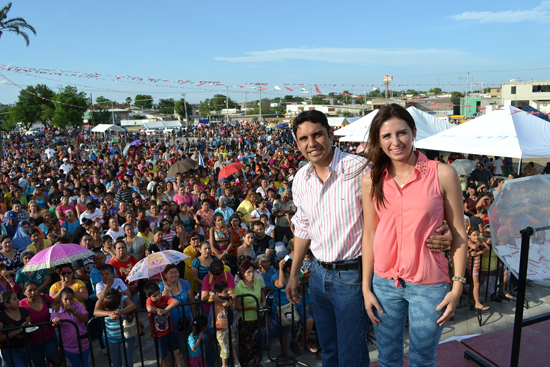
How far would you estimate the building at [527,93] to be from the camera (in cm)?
5134

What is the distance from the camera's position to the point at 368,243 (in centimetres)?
195

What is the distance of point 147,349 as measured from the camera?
5133 mm

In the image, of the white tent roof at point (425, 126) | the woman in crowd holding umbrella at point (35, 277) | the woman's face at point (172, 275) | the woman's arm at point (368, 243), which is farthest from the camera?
the white tent roof at point (425, 126)

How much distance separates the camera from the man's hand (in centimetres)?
172

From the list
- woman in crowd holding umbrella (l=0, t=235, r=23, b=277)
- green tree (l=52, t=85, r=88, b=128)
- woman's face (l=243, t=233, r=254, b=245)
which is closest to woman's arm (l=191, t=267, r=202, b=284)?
woman's face (l=243, t=233, r=254, b=245)

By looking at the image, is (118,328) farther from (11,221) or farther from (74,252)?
(11,221)

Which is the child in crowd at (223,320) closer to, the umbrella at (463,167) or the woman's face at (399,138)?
the woman's face at (399,138)

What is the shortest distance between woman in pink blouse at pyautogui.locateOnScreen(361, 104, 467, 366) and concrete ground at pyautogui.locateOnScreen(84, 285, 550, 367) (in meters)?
3.12

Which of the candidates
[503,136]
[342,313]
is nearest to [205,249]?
[342,313]

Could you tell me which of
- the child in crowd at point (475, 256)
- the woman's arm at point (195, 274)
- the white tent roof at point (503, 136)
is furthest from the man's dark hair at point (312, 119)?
the white tent roof at point (503, 136)

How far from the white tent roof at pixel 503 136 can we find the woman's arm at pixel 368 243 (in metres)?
8.21

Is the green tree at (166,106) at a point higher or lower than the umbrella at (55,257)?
higher

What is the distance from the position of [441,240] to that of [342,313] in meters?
0.69

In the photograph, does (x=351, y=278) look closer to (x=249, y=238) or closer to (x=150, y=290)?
(x=150, y=290)
